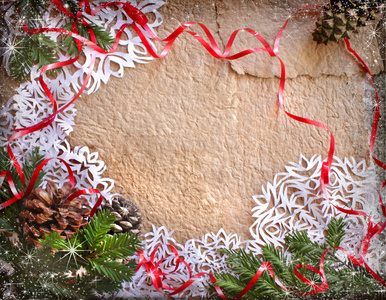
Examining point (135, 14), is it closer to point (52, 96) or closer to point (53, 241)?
point (52, 96)

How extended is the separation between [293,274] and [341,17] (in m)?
0.74

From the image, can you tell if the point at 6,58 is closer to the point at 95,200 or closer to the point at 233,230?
A: the point at 95,200

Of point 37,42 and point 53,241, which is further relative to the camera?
point 37,42

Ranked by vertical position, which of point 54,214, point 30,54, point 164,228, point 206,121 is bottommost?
point 164,228

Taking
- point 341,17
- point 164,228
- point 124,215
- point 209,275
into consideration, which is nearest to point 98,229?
point 124,215

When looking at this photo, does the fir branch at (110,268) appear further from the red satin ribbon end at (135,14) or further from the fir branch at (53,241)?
the red satin ribbon end at (135,14)

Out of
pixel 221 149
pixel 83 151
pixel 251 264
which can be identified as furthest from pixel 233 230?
pixel 83 151

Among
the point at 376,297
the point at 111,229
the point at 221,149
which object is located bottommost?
the point at 376,297

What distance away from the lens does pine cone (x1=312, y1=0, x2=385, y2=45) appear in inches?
31.6

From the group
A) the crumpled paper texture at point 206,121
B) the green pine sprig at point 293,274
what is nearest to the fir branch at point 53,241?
the crumpled paper texture at point 206,121

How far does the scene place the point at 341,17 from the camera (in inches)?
31.8

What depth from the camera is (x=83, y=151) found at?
0.79 metres

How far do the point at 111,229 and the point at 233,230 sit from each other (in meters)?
0.34

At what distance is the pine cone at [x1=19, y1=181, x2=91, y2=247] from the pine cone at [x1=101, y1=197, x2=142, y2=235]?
0.23 ft
